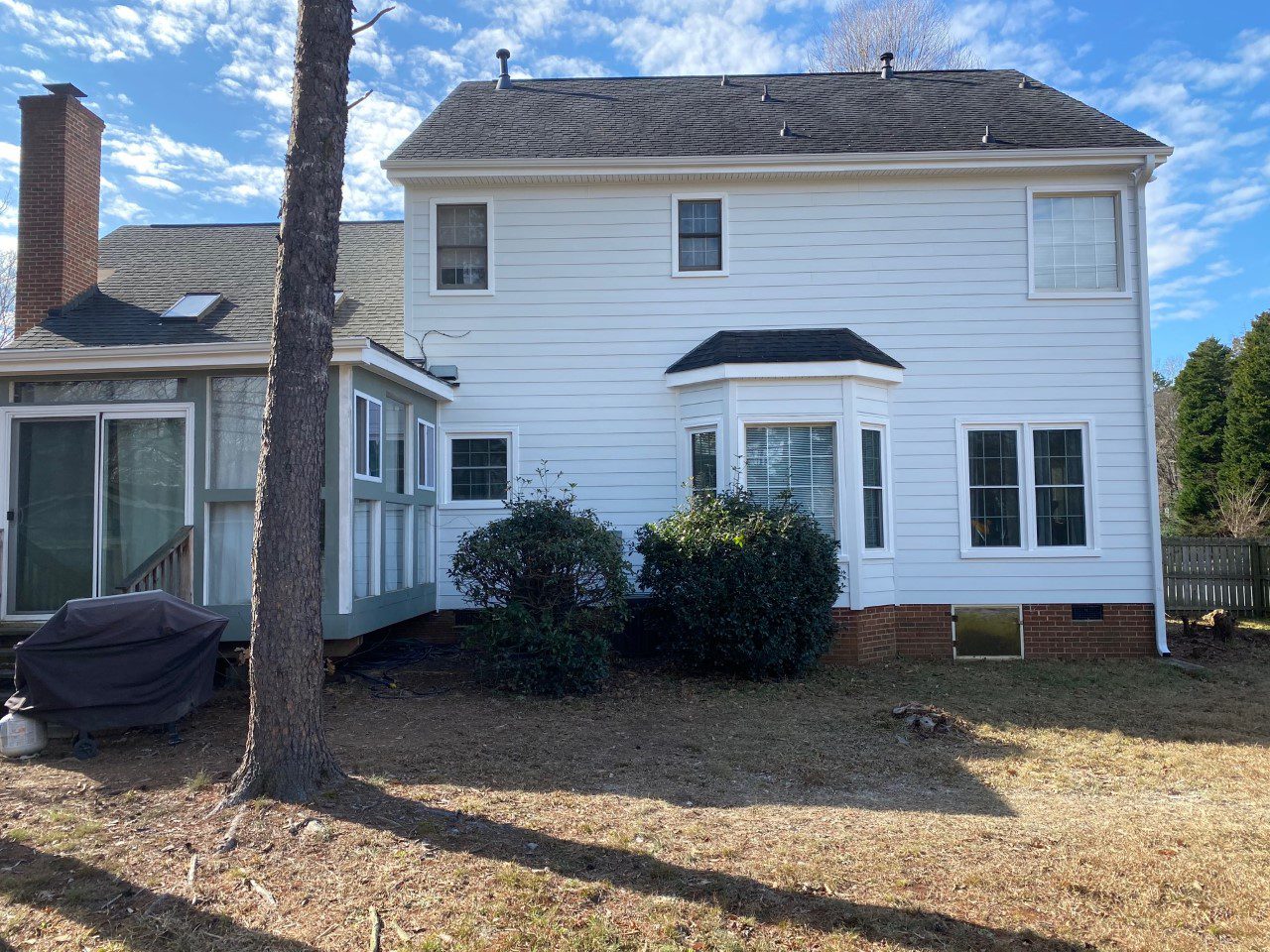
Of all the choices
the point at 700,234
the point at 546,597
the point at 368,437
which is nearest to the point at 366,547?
the point at 368,437

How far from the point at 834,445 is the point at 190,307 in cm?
794

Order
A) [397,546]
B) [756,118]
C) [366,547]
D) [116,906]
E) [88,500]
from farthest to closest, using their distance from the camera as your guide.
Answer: [756,118] < [397,546] < [366,547] < [88,500] < [116,906]

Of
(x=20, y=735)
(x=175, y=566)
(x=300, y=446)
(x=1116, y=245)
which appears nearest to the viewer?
(x=300, y=446)

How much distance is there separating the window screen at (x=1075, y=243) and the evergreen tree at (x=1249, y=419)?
9628 millimetres

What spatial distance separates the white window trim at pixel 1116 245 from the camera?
10883 mm

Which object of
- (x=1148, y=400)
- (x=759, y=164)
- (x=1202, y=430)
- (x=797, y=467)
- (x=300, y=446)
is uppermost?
(x=759, y=164)

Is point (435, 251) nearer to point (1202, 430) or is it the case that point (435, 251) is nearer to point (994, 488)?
point (994, 488)

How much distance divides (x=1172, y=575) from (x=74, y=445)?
50.0ft

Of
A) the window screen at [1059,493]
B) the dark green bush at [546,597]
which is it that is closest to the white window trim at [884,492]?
the window screen at [1059,493]

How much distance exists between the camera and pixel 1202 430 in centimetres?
2016

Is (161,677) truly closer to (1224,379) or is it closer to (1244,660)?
(1244,660)

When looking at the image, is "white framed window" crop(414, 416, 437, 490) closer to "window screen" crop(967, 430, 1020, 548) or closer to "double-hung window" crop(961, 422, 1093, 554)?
"double-hung window" crop(961, 422, 1093, 554)

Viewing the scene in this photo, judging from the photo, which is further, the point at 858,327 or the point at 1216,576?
the point at 1216,576

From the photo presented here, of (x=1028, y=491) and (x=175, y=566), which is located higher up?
(x=1028, y=491)
